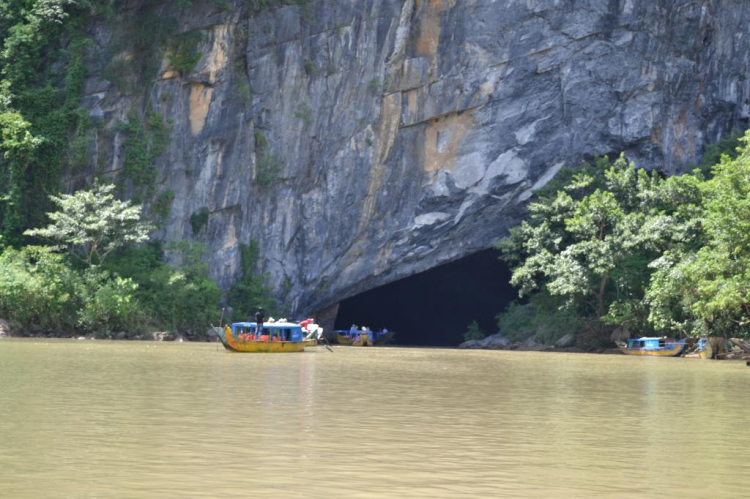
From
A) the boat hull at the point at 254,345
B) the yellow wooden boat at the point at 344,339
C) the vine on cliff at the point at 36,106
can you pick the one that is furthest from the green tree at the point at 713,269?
the vine on cliff at the point at 36,106

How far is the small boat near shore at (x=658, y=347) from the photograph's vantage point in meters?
32.3

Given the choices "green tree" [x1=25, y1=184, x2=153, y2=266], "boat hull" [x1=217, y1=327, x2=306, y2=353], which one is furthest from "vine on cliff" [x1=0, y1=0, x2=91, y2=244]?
"boat hull" [x1=217, y1=327, x2=306, y2=353]

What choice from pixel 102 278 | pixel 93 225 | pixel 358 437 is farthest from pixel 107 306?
pixel 358 437

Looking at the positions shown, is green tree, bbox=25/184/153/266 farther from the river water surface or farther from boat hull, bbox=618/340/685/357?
the river water surface

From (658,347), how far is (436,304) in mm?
24542

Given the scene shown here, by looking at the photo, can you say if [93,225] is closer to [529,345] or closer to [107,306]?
[107,306]

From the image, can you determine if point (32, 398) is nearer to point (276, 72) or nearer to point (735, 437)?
point (735, 437)

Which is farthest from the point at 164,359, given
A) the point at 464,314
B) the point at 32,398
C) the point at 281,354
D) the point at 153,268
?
the point at 464,314

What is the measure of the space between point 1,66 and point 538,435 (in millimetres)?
33040

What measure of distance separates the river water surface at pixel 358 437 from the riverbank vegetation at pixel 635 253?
42.6 feet

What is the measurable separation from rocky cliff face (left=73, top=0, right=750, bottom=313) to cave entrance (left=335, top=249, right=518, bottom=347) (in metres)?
11.6

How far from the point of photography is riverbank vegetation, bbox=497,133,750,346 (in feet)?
95.8

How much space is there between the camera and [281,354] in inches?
1084

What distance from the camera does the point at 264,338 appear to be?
28578 millimetres
